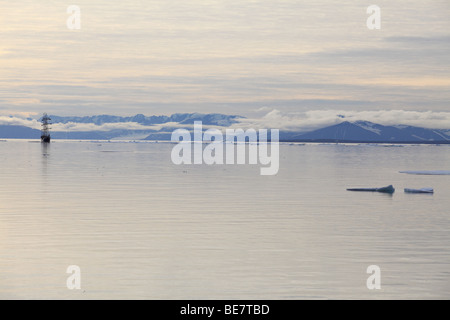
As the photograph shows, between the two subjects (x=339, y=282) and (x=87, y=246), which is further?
(x=87, y=246)

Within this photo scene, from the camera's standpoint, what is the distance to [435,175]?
65.8 m

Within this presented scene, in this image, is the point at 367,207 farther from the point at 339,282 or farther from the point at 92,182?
the point at 92,182

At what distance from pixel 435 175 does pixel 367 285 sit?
5170cm
